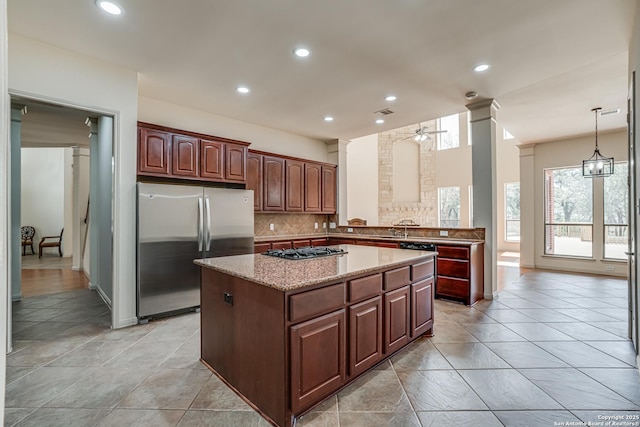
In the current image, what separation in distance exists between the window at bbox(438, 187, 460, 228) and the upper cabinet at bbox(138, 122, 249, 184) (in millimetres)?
8568

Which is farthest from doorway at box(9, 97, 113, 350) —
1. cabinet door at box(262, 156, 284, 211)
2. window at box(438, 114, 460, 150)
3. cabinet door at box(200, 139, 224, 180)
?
window at box(438, 114, 460, 150)

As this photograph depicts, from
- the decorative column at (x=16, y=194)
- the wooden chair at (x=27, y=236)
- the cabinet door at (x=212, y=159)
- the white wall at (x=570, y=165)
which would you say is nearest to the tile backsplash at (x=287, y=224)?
the cabinet door at (x=212, y=159)

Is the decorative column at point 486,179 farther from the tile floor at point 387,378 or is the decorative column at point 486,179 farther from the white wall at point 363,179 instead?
the white wall at point 363,179

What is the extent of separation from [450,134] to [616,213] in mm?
6105

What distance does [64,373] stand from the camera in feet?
7.80

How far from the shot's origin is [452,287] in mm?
4277

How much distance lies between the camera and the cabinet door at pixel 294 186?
543cm

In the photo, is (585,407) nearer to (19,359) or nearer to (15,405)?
(15,405)

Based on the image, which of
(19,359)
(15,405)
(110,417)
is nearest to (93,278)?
(19,359)

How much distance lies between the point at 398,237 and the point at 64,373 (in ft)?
15.0

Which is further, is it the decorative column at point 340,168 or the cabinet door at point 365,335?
the decorative column at point 340,168

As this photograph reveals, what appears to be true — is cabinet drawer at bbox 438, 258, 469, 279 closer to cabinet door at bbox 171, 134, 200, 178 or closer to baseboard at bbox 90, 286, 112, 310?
cabinet door at bbox 171, 134, 200, 178

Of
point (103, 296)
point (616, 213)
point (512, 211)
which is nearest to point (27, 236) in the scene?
point (103, 296)

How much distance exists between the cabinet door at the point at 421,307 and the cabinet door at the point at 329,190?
3.31 meters
